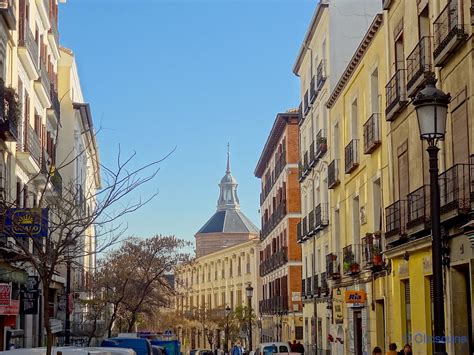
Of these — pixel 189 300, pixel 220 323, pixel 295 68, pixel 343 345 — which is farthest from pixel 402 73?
pixel 189 300

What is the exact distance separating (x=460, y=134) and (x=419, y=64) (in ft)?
11.7

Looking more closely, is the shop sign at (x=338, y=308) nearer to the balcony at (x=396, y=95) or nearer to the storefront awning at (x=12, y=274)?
the balcony at (x=396, y=95)

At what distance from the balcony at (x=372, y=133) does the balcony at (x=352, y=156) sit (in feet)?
8.34

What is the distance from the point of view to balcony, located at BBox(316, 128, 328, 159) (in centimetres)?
3866

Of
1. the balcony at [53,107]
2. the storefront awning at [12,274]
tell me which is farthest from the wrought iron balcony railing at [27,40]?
the storefront awning at [12,274]

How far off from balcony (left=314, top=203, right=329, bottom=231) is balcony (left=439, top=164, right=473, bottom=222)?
20.0 m

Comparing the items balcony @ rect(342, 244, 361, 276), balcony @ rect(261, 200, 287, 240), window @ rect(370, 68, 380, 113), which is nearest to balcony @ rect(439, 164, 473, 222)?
window @ rect(370, 68, 380, 113)

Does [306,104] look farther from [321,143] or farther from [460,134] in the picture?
[460,134]

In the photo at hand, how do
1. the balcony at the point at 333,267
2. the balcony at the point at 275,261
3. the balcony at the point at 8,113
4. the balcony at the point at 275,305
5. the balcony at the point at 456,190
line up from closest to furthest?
the balcony at the point at 456,190
the balcony at the point at 8,113
the balcony at the point at 333,267
the balcony at the point at 275,305
the balcony at the point at 275,261

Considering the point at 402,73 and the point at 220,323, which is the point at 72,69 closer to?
the point at 402,73

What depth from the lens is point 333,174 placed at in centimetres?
3547

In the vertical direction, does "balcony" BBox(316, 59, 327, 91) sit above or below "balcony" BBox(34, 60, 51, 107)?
above

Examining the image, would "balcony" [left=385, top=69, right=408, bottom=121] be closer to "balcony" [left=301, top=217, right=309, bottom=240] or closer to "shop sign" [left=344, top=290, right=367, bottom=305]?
"shop sign" [left=344, top=290, right=367, bottom=305]

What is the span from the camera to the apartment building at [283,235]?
54.3 metres
